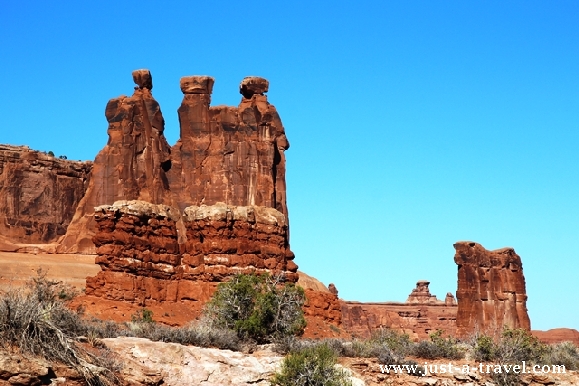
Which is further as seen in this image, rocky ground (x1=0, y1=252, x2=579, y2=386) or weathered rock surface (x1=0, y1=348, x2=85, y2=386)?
rocky ground (x1=0, y1=252, x2=579, y2=386)

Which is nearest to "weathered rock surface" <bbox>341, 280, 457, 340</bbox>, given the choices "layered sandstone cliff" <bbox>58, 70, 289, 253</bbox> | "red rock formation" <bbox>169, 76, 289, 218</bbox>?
"red rock formation" <bbox>169, 76, 289, 218</bbox>

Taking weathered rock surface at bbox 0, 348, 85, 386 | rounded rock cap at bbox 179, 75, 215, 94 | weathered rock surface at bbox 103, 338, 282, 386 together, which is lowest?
weathered rock surface at bbox 0, 348, 85, 386

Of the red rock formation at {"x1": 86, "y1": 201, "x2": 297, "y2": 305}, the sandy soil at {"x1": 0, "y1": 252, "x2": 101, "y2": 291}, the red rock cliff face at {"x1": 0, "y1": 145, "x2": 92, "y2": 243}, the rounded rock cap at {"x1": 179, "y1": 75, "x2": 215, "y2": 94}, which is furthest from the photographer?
the red rock cliff face at {"x1": 0, "y1": 145, "x2": 92, "y2": 243}

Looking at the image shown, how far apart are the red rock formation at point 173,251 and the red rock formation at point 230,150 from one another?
27.7 metres

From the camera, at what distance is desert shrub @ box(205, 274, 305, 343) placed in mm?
27719

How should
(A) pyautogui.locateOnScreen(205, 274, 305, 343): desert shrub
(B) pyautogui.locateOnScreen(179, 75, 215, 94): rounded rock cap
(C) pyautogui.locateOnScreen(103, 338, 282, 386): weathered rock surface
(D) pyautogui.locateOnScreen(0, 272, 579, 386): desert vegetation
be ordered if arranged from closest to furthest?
(D) pyautogui.locateOnScreen(0, 272, 579, 386): desert vegetation
(C) pyautogui.locateOnScreen(103, 338, 282, 386): weathered rock surface
(A) pyautogui.locateOnScreen(205, 274, 305, 343): desert shrub
(B) pyautogui.locateOnScreen(179, 75, 215, 94): rounded rock cap

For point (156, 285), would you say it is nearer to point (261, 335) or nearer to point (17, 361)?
point (261, 335)

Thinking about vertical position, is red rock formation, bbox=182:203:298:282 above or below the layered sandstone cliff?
below

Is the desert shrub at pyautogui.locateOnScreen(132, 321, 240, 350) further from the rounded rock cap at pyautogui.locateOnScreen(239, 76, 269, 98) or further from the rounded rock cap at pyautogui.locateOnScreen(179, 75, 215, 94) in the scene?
the rounded rock cap at pyautogui.locateOnScreen(179, 75, 215, 94)

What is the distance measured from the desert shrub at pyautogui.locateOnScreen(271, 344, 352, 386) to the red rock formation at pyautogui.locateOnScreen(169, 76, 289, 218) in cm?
4744

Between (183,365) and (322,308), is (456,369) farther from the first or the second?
(322,308)

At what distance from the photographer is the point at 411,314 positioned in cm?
11506

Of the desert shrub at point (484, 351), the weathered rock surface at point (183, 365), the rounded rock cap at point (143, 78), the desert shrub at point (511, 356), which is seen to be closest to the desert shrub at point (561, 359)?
the desert shrub at point (511, 356)

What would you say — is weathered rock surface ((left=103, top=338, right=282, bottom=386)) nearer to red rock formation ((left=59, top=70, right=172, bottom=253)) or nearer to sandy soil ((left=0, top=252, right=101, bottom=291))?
sandy soil ((left=0, top=252, right=101, bottom=291))
